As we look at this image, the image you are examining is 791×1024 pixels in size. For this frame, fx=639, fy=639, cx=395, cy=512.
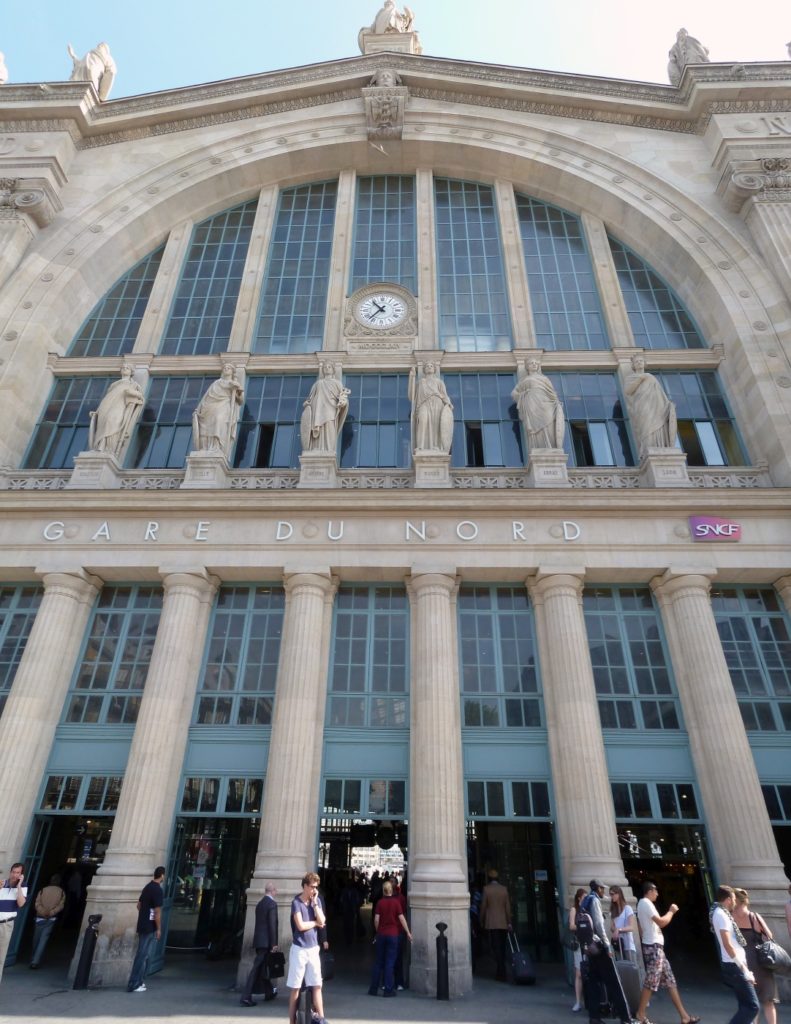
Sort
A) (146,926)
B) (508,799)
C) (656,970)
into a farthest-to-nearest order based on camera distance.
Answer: (508,799)
(146,926)
(656,970)

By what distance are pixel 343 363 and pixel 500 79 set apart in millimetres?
14712

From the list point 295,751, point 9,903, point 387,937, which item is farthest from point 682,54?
point 9,903

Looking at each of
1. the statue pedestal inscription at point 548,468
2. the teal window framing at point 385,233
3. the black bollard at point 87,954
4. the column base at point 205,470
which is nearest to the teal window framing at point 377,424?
the column base at point 205,470

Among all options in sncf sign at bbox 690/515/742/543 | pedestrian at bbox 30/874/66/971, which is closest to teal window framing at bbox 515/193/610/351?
sncf sign at bbox 690/515/742/543

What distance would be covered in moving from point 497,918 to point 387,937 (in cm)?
270

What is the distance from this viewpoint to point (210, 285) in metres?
23.2

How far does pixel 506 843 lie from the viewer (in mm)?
15773

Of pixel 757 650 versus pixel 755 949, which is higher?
pixel 757 650

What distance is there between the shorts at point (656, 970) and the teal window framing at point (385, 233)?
63.7ft

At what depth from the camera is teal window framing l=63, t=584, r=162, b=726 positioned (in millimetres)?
15086

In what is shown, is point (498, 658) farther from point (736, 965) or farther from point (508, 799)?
point (736, 965)

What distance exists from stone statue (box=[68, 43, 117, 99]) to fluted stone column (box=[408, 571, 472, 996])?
25311mm

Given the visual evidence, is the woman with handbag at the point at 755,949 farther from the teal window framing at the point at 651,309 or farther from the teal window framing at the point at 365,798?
the teal window framing at the point at 651,309

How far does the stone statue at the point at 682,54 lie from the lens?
2478 centimetres
